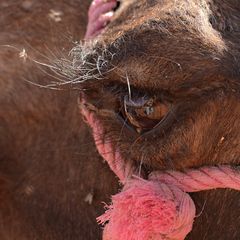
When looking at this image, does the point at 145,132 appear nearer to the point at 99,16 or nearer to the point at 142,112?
the point at 142,112

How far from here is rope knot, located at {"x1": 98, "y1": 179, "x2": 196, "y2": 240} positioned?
2.11 meters

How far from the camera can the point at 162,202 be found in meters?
2.11

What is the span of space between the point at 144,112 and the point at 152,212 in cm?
32

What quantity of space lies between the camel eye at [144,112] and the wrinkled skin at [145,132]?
2cm

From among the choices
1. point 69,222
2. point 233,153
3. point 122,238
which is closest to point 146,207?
point 122,238

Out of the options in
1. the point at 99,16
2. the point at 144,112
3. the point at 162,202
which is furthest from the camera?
the point at 99,16

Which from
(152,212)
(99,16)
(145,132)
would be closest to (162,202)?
(152,212)

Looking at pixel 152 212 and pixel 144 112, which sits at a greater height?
pixel 144 112

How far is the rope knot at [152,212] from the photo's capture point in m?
2.11

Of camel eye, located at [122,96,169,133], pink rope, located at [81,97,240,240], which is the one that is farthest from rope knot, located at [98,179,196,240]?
camel eye, located at [122,96,169,133]

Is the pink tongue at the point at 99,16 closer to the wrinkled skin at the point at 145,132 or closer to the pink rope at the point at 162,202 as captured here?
the wrinkled skin at the point at 145,132

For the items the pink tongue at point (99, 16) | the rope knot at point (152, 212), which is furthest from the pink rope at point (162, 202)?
the pink tongue at point (99, 16)

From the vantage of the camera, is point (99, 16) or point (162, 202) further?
point (99, 16)

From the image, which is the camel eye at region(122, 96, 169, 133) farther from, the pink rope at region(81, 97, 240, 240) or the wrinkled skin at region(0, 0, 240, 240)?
the pink rope at region(81, 97, 240, 240)
